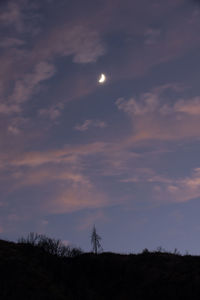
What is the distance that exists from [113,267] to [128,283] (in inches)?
107

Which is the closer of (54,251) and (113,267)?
(113,267)

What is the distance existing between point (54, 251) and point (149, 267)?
9.80 meters

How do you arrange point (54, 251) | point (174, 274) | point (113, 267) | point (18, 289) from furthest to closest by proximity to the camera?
1. point (54, 251)
2. point (113, 267)
3. point (174, 274)
4. point (18, 289)

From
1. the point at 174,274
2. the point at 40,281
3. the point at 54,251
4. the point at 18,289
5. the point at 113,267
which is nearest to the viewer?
the point at 18,289

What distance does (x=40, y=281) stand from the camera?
26.7 metres

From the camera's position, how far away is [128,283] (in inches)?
1121

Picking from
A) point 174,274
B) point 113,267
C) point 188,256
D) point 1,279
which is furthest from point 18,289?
point 188,256

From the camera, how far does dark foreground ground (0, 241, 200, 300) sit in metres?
25.7

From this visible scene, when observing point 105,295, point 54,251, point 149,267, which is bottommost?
point 105,295

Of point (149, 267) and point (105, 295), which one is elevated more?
point (149, 267)

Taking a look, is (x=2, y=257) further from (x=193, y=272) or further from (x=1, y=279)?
(x=193, y=272)

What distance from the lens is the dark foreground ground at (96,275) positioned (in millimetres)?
25689

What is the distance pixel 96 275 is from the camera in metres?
30.5

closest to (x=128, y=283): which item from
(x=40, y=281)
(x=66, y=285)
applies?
(x=66, y=285)
